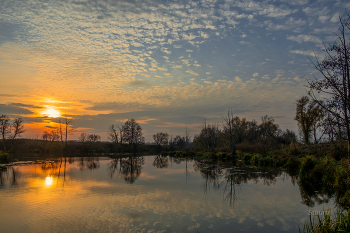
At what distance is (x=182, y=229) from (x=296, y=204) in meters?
5.68

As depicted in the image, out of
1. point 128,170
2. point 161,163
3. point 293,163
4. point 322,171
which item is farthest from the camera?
point 161,163

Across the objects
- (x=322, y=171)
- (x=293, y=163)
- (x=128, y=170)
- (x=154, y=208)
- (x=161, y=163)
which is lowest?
(x=161, y=163)

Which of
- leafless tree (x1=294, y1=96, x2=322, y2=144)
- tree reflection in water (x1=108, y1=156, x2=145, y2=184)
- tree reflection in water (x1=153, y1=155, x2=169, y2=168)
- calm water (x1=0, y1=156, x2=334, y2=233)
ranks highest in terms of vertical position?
leafless tree (x1=294, y1=96, x2=322, y2=144)

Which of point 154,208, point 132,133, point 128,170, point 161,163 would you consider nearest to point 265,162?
point 161,163

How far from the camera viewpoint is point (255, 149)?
33.0 metres

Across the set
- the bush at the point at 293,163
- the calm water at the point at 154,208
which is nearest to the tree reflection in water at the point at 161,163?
the bush at the point at 293,163

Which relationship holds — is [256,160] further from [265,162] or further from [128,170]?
[128,170]

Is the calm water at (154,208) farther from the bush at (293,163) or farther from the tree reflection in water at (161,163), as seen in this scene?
the tree reflection in water at (161,163)

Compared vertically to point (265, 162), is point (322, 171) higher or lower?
higher

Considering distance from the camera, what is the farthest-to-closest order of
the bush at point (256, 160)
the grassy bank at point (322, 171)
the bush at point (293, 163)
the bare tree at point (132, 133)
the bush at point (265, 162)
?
the bare tree at point (132, 133) < the bush at point (256, 160) < the bush at point (265, 162) < the bush at point (293, 163) < the grassy bank at point (322, 171)

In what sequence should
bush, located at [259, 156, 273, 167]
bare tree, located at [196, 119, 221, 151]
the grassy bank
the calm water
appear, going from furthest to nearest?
1. bare tree, located at [196, 119, 221, 151]
2. bush, located at [259, 156, 273, 167]
3. the grassy bank
4. the calm water

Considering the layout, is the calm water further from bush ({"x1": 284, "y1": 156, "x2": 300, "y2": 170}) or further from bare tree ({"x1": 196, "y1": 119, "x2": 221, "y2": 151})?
bare tree ({"x1": 196, "y1": 119, "x2": 221, "y2": 151})

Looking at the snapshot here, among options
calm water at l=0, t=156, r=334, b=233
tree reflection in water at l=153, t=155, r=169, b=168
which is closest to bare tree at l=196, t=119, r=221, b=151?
tree reflection in water at l=153, t=155, r=169, b=168

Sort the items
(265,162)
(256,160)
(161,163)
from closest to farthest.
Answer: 1. (265,162)
2. (256,160)
3. (161,163)
